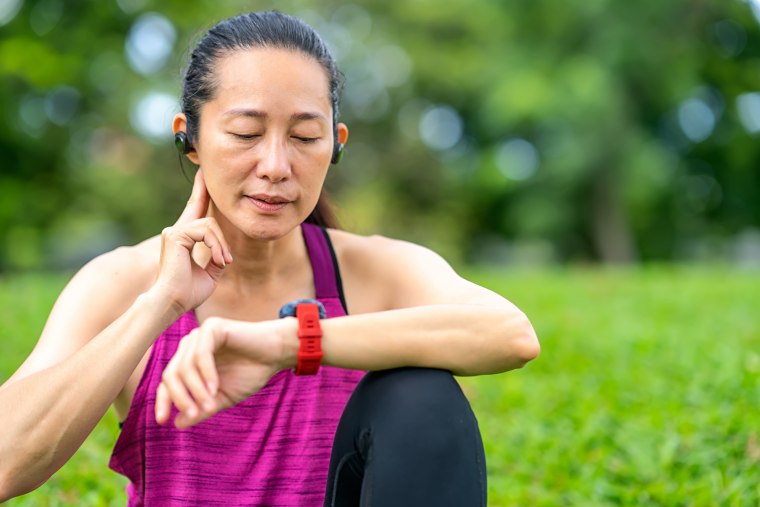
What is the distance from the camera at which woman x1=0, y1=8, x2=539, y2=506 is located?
80.2 inches

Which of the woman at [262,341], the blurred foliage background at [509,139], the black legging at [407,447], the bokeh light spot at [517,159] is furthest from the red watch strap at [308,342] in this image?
the bokeh light spot at [517,159]

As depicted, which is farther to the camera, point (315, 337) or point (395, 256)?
point (395, 256)

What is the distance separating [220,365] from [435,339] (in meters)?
0.53

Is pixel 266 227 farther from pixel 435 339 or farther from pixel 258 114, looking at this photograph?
pixel 435 339

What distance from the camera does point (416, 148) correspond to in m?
26.5

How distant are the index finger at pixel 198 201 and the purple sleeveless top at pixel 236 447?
30 centimetres

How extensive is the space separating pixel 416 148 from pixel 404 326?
24637 mm

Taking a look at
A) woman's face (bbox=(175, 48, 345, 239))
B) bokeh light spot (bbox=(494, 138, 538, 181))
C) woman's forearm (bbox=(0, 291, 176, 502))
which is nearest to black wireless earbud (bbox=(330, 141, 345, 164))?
woman's face (bbox=(175, 48, 345, 239))

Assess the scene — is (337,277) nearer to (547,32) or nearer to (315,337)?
(315,337)

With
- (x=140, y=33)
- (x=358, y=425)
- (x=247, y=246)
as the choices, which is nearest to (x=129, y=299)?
(x=247, y=246)

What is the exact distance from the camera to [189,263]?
7.57 ft

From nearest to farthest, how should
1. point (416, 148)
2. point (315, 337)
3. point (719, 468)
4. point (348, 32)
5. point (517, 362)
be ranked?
point (315, 337) → point (517, 362) → point (719, 468) → point (416, 148) → point (348, 32)

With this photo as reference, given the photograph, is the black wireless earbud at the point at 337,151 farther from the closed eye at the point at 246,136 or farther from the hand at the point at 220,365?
the hand at the point at 220,365

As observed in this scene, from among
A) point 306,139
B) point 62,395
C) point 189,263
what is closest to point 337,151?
point 306,139
